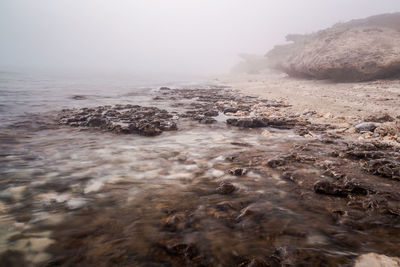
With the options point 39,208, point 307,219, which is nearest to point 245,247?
point 307,219

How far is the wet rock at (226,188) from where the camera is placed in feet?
7.37

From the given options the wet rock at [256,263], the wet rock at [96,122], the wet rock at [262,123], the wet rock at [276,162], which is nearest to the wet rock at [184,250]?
the wet rock at [256,263]

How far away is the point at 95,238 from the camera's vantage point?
1580mm

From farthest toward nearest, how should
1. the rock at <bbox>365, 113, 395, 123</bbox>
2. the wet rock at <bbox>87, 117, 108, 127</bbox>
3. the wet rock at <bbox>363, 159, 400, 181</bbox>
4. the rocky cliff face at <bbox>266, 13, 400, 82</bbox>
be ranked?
the rocky cliff face at <bbox>266, 13, 400, 82</bbox> < the wet rock at <bbox>87, 117, 108, 127</bbox> < the rock at <bbox>365, 113, 395, 123</bbox> < the wet rock at <bbox>363, 159, 400, 181</bbox>

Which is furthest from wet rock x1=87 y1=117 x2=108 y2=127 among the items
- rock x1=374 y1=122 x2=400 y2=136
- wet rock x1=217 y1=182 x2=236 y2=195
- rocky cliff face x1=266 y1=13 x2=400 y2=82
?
rocky cliff face x1=266 y1=13 x2=400 y2=82

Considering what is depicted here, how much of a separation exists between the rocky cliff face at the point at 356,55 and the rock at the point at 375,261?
49.1 ft

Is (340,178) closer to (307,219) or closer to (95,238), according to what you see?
(307,219)

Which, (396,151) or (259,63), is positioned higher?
(259,63)

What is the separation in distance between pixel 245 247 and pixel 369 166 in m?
2.08

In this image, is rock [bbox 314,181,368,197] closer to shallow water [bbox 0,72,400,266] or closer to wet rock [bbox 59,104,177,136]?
shallow water [bbox 0,72,400,266]

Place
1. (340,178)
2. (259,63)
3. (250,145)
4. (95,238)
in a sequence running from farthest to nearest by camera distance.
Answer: (259,63)
(250,145)
(340,178)
(95,238)

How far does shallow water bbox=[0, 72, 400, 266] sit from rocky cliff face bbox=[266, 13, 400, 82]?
1282 cm

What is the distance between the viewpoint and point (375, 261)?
1.29 meters

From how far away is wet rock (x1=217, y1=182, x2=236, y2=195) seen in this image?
225 centimetres
